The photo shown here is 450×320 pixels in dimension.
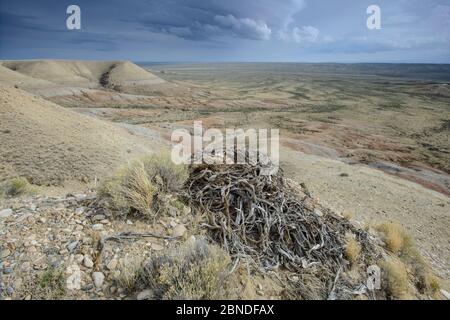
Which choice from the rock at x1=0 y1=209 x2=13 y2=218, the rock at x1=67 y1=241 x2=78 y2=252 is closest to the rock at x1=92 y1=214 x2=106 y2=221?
the rock at x1=67 y1=241 x2=78 y2=252

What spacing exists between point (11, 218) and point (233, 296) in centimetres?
323

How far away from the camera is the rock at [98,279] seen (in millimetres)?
3047

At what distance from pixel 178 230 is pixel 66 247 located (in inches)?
54.3

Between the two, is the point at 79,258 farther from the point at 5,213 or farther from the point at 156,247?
the point at 5,213

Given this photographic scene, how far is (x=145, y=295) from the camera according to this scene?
9.77 ft

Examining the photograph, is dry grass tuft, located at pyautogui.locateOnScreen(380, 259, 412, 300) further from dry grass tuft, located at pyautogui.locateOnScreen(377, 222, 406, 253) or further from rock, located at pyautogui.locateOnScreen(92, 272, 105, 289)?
rock, located at pyautogui.locateOnScreen(92, 272, 105, 289)

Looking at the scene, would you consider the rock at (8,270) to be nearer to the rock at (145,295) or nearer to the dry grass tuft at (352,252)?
the rock at (145,295)

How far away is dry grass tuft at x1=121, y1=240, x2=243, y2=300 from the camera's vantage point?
2.89 m

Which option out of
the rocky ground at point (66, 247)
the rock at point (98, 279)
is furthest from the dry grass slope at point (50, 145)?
the rock at point (98, 279)

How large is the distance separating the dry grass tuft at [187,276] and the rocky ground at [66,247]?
17 centimetres

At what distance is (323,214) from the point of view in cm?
540

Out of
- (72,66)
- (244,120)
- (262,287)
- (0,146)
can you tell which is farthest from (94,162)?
(72,66)

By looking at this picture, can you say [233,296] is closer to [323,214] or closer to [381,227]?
[323,214]

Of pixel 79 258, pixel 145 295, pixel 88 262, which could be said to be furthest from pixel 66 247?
pixel 145 295
